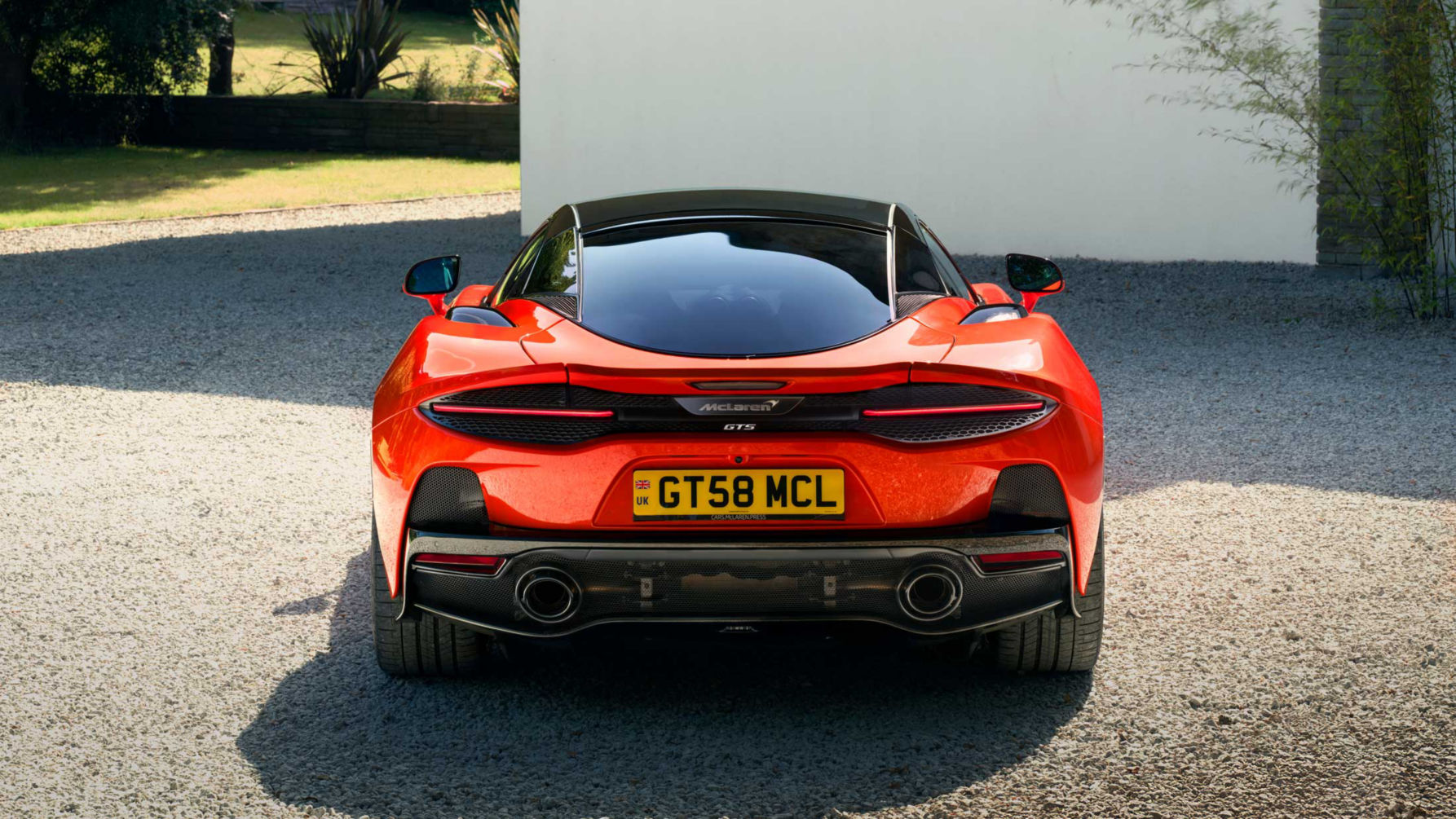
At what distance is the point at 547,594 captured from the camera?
3025 mm

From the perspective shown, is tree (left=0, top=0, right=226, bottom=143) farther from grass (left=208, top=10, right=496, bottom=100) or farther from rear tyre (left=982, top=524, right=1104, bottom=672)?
rear tyre (left=982, top=524, right=1104, bottom=672)

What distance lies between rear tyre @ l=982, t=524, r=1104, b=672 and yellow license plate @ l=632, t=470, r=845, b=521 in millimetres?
740

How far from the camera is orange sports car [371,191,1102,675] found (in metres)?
2.96

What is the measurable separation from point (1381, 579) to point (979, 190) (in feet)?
31.2

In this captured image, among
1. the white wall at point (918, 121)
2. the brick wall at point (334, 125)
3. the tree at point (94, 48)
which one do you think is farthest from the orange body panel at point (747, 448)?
the brick wall at point (334, 125)

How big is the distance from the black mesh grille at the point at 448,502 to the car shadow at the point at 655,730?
40 cm

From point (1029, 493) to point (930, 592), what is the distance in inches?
12.0

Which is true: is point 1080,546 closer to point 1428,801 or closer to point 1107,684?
point 1107,684

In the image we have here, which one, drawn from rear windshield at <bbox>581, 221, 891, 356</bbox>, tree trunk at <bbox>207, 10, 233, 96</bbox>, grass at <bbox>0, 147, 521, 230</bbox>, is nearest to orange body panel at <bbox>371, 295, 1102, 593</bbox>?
rear windshield at <bbox>581, 221, 891, 356</bbox>

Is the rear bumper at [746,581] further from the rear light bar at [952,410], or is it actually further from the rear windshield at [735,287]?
the rear windshield at [735,287]

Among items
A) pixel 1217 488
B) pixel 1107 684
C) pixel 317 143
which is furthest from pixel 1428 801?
pixel 317 143

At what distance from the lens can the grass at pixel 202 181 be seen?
54.9ft

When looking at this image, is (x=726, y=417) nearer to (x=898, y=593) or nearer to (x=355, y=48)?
(x=898, y=593)

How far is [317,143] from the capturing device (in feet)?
81.6
